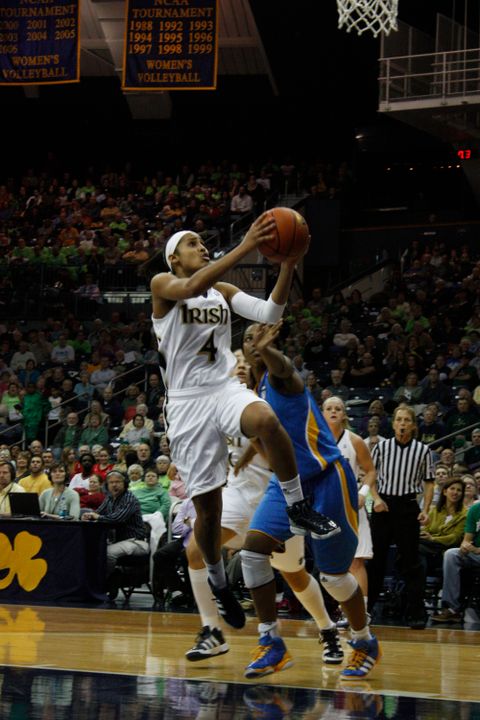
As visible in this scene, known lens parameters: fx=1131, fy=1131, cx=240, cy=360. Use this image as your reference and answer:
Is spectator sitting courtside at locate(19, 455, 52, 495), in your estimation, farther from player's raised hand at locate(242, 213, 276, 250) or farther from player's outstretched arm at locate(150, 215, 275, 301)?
player's raised hand at locate(242, 213, 276, 250)

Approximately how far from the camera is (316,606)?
6.86 meters

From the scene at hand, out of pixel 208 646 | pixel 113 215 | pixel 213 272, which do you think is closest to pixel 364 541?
pixel 208 646

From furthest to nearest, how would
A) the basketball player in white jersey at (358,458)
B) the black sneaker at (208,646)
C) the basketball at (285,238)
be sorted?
the basketball player in white jersey at (358,458) < the black sneaker at (208,646) < the basketball at (285,238)

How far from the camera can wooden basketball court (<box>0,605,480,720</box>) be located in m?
5.88

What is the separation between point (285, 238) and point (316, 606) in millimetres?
2412

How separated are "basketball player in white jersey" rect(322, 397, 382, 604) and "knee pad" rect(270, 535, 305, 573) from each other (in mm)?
1484

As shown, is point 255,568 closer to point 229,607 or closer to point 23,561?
point 229,607

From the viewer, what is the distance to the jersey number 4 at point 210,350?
6.21m

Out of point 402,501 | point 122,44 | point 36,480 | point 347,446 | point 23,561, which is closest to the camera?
point 347,446

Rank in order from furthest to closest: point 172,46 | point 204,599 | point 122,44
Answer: point 122,44 < point 172,46 < point 204,599

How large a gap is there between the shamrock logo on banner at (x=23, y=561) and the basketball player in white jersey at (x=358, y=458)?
3.27m

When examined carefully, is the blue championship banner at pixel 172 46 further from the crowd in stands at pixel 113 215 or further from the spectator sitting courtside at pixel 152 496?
the spectator sitting courtside at pixel 152 496

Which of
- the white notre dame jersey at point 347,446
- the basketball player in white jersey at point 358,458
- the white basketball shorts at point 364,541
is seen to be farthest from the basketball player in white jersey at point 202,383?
the white basketball shorts at point 364,541

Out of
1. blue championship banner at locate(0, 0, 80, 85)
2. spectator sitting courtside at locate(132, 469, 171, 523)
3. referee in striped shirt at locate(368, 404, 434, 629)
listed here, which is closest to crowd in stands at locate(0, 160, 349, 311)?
blue championship banner at locate(0, 0, 80, 85)
